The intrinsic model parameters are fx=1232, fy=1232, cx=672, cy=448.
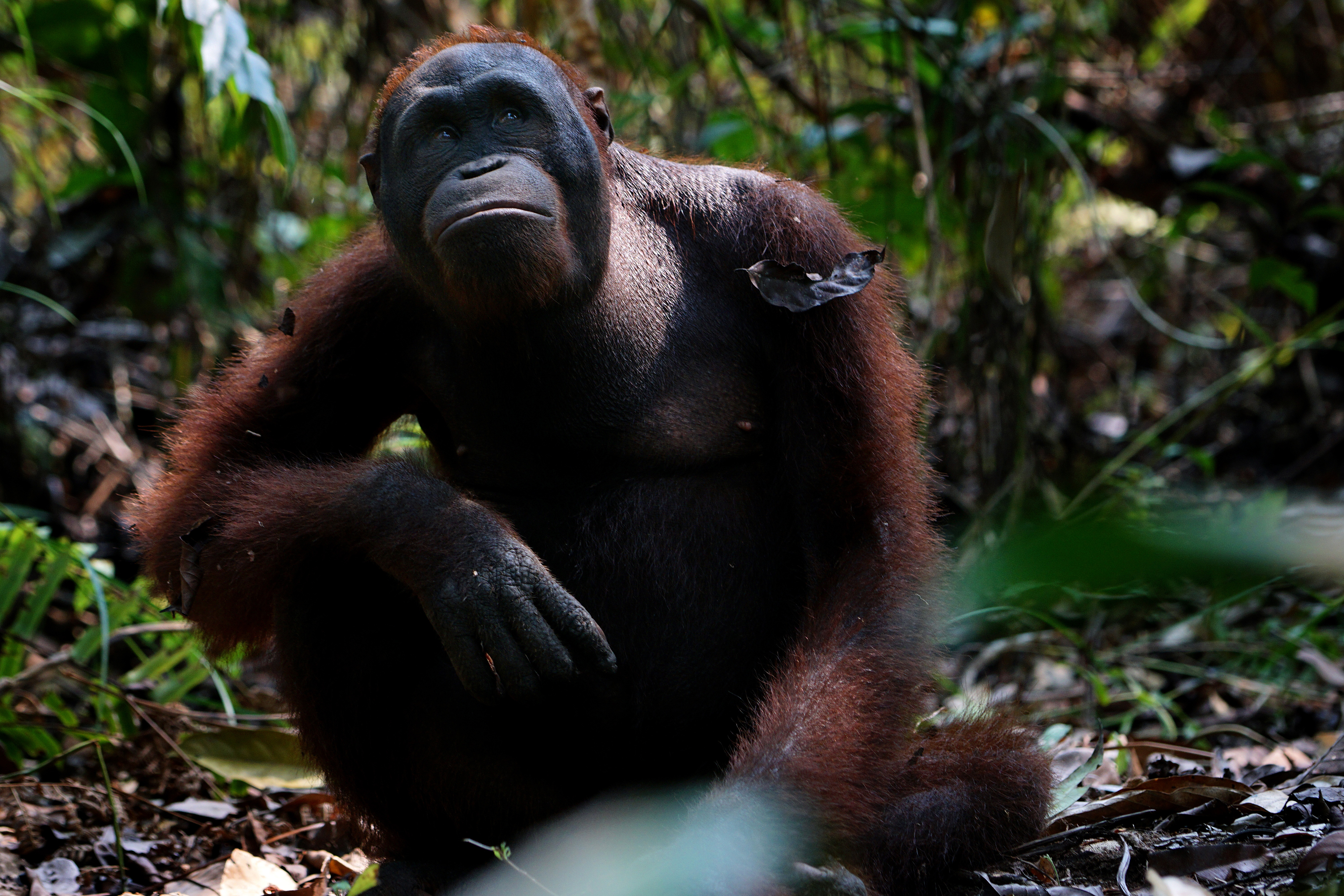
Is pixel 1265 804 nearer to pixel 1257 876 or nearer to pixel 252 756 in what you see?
pixel 1257 876

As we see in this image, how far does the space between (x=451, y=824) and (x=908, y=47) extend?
3.29 meters

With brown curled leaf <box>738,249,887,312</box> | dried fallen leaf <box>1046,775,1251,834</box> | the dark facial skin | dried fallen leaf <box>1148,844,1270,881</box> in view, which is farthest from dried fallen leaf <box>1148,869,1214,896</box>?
the dark facial skin

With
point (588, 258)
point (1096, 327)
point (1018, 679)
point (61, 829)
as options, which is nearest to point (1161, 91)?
point (1096, 327)

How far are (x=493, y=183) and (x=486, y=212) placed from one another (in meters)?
0.06

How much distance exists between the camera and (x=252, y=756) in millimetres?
3385

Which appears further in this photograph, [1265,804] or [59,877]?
[59,877]

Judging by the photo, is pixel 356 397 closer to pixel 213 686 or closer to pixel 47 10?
pixel 213 686

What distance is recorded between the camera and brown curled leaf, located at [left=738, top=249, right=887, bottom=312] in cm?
251

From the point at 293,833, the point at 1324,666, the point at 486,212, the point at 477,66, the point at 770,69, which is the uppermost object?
the point at 477,66

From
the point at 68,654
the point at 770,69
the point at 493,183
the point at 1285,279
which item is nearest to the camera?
the point at 493,183

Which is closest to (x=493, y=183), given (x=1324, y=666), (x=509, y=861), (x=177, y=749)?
(x=509, y=861)

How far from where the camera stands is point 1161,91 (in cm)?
610

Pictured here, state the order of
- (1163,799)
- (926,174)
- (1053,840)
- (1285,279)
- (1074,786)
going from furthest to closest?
(1285,279) → (926,174) → (1074,786) → (1163,799) → (1053,840)

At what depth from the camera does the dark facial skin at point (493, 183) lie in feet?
7.43
